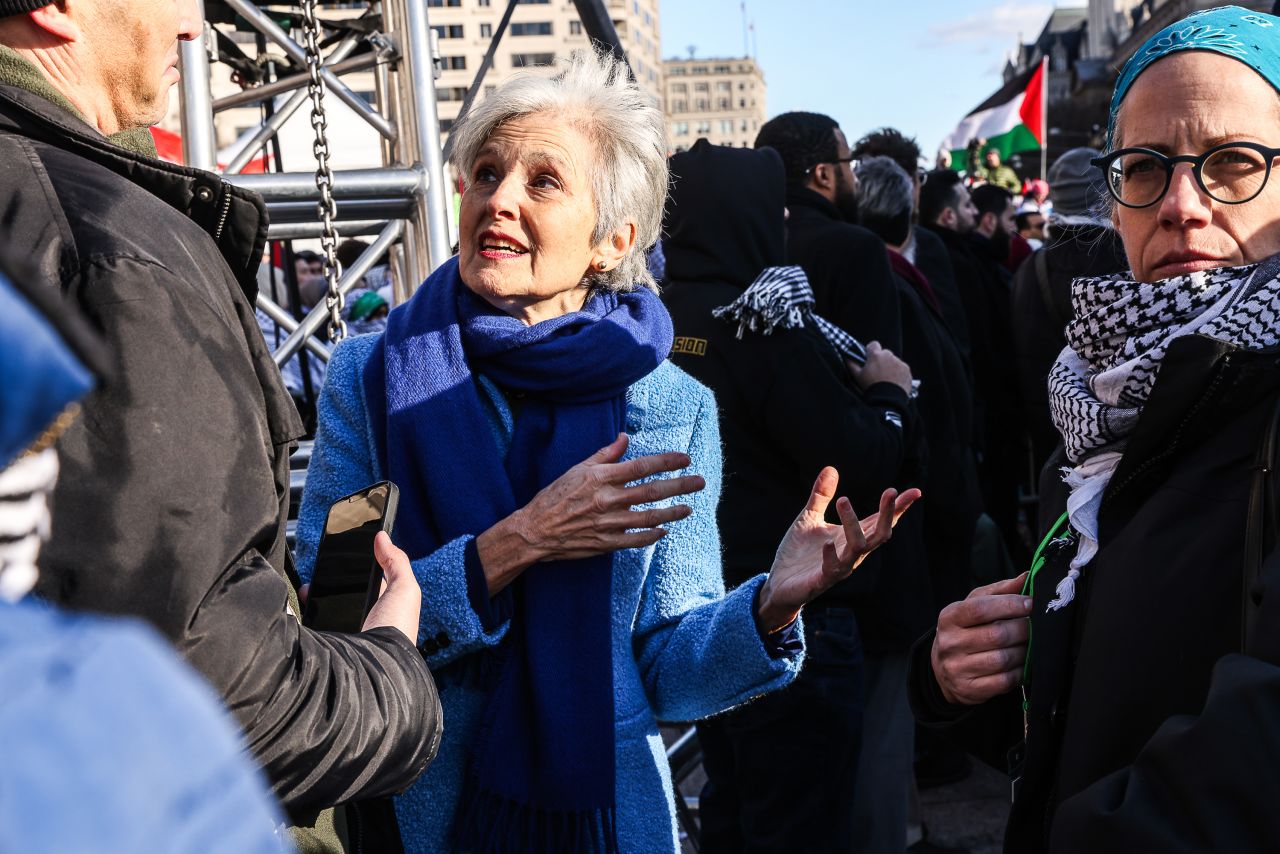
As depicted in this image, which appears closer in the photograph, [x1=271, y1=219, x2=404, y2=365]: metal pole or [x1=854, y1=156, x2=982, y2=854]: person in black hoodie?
[x1=271, y1=219, x2=404, y2=365]: metal pole

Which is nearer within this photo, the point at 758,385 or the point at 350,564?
the point at 350,564

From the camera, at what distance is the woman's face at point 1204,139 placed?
1529mm

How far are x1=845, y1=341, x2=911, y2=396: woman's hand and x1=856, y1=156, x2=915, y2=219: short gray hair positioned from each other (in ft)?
4.91

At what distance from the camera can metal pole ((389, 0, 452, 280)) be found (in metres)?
3.33

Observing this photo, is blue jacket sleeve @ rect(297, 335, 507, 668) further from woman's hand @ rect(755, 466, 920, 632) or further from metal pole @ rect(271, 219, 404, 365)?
metal pole @ rect(271, 219, 404, 365)

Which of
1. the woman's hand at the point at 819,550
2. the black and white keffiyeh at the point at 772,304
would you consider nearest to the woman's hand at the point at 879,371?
the black and white keffiyeh at the point at 772,304

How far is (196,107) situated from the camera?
128 inches

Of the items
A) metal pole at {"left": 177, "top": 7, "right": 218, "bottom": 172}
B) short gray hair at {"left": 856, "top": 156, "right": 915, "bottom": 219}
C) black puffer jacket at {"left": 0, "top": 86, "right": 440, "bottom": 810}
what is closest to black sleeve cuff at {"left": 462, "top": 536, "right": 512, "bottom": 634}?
black puffer jacket at {"left": 0, "top": 86, "right": 440, "bottom": 810}

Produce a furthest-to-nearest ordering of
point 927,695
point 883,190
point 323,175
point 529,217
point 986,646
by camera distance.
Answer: point 883,190, point 323,175, point 529,217, point 927,695, point 986,646

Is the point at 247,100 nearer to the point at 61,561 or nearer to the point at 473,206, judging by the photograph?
the point at 473,206

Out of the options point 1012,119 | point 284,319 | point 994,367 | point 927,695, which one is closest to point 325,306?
point 284,319

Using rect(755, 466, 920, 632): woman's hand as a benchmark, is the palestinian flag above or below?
above

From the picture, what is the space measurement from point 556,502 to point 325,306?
1436 millimetres

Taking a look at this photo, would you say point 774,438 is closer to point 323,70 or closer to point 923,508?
point 923,508
